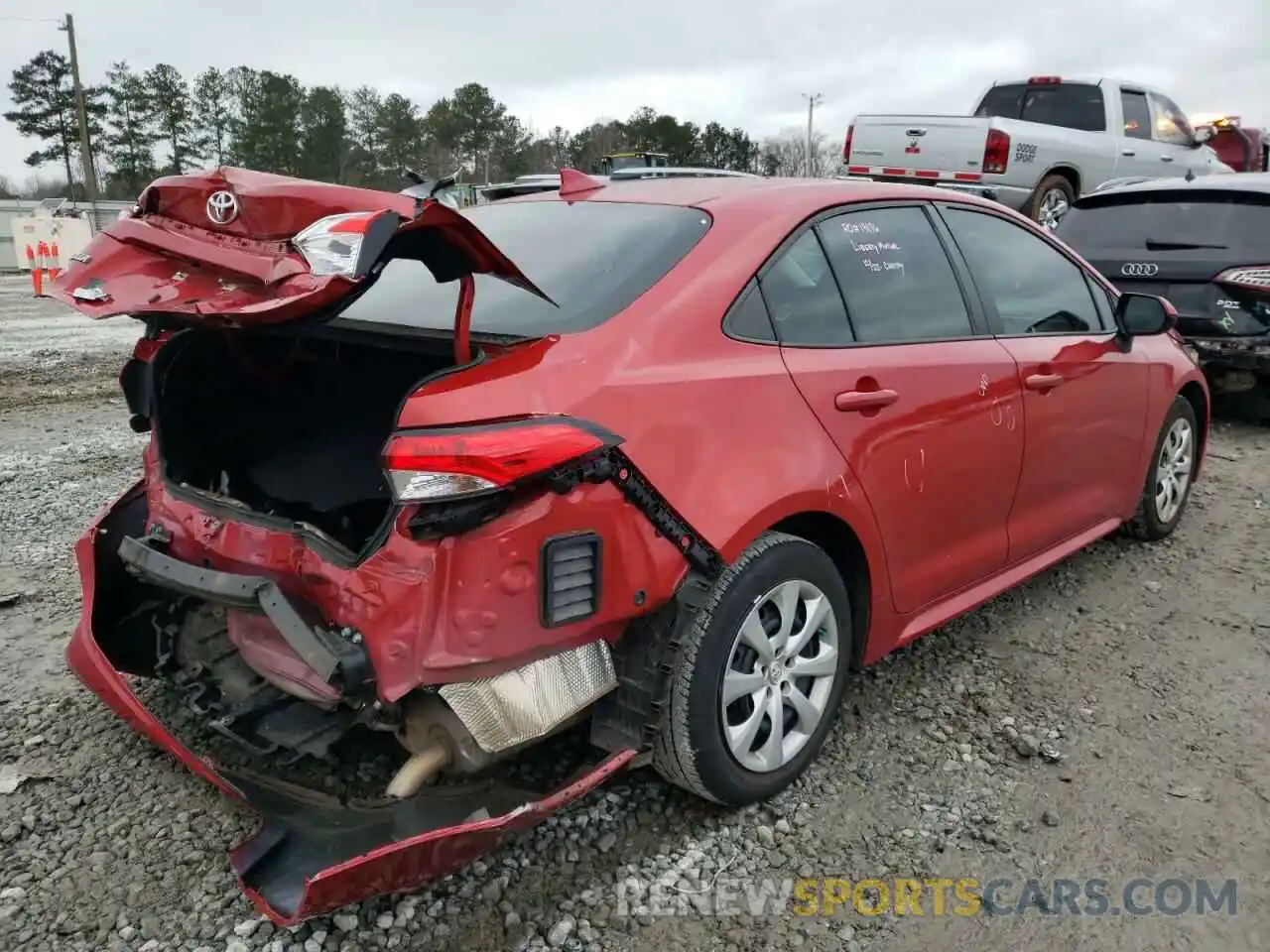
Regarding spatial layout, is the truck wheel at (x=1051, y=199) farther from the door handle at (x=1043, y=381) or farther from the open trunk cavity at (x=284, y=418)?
the open trunk cavity at (x=284, y=418)

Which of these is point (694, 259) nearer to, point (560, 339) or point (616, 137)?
point (560, 339)

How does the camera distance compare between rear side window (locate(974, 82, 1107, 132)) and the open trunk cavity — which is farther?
rear side window (locate(974, 82, 1107, 132))

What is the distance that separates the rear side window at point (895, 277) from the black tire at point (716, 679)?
756 mm

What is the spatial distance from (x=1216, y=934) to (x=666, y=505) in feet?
5.32

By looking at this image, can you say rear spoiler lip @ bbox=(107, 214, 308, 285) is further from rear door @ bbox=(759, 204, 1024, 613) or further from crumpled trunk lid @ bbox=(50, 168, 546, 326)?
rear door @ bbox=(759, 204, 1024, 613)

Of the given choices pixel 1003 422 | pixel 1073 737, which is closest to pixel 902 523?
pixel 1003 422

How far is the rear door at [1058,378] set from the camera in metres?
3.51

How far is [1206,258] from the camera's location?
6.70 meters

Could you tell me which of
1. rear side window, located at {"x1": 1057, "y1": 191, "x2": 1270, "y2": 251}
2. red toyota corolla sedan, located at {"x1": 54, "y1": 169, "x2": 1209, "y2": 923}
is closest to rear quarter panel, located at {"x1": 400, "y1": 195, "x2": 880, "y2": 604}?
red toyota corolla sedan, located at {"x1": 54, "y1": 169, "x2": 1209, "y2": 923}

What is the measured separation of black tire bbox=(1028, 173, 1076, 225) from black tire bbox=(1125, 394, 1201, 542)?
22.0 ft

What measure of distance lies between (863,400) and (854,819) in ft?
3.80

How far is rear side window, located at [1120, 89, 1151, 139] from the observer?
11.9 metres

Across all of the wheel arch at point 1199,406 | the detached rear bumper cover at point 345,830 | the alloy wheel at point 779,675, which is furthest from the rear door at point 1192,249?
the detached rear bumper cover at point 345,830

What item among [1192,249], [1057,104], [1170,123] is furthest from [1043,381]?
[1170,123]
